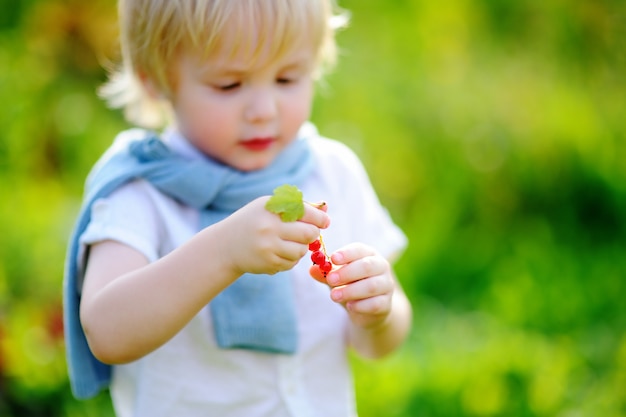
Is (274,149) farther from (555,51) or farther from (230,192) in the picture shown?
(555,51)

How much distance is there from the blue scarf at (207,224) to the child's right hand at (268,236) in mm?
301

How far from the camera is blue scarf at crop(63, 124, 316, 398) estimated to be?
1.52 meters

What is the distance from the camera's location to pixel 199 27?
1457 millimetres

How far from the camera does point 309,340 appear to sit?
162 centimetres

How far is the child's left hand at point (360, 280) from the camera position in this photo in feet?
4.17

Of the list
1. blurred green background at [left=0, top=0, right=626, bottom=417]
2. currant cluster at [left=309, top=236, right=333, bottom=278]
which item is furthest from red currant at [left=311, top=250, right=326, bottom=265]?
blurred green background at [left=0, top=0, right=626, bottom=417]

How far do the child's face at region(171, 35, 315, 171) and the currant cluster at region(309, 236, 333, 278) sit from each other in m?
0.34

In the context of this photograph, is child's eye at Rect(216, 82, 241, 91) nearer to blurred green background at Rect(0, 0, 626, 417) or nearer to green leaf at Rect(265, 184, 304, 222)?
green leaf at Rect(265, 184, 304, 222)

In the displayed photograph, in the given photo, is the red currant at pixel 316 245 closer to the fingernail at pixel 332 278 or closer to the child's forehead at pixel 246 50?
the fingernail at pixel 332 278

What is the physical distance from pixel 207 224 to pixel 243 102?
233mm

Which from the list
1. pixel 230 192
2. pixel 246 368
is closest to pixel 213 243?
→ pixel 230 192

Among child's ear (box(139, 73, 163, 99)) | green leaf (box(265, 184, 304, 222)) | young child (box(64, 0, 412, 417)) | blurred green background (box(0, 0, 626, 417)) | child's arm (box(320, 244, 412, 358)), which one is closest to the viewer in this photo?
green leaf (box(265, 184, 304, 222))

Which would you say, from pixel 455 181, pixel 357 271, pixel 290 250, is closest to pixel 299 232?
pixel 290 250

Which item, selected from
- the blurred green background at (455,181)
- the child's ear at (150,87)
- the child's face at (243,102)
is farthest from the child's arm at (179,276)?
the blurred green background at (455,181)
